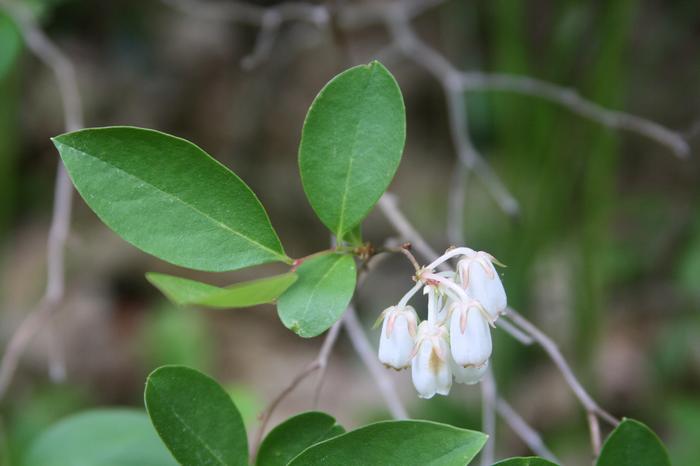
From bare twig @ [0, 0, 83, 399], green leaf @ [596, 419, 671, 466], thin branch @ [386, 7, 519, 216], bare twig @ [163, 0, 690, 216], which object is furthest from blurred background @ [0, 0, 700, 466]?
green leaf @ [596, 419, 671, 466]

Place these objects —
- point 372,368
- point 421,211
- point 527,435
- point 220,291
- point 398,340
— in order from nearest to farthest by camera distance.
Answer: point 220,291 < point 398,340 < point 527,435 < point 372,368 < point 421,211

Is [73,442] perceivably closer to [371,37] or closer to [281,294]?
[281,294]

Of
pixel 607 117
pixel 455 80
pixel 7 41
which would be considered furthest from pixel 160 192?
pixel 607 117

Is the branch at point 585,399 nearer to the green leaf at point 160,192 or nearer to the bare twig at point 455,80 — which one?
the green leaf at point 160,192

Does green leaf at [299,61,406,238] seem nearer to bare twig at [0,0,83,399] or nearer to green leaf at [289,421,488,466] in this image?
green leaf at [289,421,488,466]

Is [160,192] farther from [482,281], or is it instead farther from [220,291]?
[482,281]

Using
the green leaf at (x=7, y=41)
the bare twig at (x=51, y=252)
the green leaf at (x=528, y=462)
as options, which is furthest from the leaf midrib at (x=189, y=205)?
the green leaf at (x=7, y=41)
